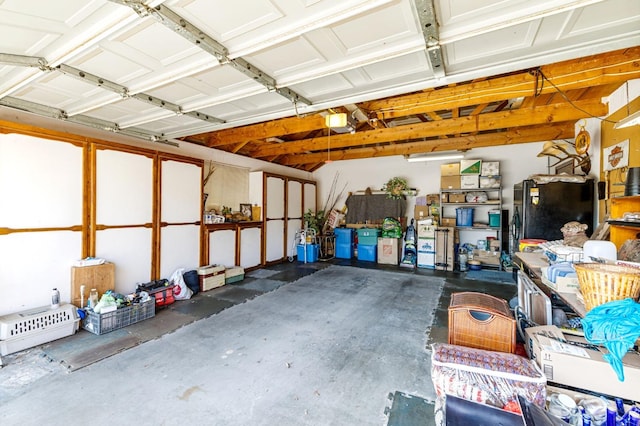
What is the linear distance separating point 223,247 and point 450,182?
18.1ft

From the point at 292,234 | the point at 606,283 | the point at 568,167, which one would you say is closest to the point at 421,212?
the point at 568,167

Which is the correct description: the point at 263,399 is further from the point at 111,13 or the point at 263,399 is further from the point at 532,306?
the point at 111,13

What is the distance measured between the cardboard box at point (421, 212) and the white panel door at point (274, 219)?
367 cm

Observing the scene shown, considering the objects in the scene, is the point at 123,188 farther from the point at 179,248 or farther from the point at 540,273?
the point at 540,273

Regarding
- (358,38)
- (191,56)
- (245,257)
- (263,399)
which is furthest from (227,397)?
(245,257)

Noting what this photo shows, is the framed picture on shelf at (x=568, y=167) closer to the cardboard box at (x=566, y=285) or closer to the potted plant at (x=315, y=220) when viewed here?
the cardboard box at (x=566, y=285)

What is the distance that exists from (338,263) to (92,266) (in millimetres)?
5170

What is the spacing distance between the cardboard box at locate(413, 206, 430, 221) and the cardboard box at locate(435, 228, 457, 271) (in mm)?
753

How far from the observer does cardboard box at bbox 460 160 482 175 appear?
6.46 m

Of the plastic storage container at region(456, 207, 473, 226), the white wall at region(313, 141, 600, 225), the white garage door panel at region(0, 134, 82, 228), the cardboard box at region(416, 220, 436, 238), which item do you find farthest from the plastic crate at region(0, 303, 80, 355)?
the plastic storage container at region(456, 207, 473, 226)

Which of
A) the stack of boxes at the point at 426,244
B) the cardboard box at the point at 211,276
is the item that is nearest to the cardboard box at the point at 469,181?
the stack of boxes at the point at 426,244

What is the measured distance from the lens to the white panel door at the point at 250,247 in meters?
6.14

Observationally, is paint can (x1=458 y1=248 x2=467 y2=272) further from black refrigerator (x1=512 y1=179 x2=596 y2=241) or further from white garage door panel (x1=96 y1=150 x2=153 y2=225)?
white garage door panel (x1=96 y1=150 x2=153 y2=225)

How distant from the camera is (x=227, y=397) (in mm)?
2105
